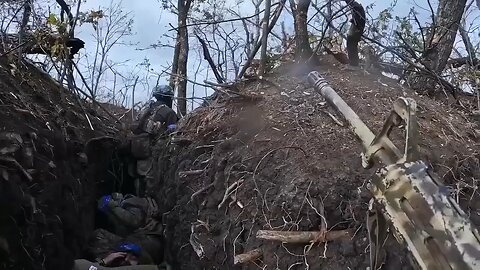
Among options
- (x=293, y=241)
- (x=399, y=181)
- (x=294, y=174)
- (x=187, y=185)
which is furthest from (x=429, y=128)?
(x=187, y=185)

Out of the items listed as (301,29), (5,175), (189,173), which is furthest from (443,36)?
(5,175)

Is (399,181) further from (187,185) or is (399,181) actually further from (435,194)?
(187,185)

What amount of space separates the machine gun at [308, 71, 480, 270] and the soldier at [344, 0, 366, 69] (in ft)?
10.7

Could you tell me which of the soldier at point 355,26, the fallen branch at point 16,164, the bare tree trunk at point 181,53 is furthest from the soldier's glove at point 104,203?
the bare tree trunk at point 181,53

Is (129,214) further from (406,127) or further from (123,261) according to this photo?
(406,127)

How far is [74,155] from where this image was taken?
270 inches

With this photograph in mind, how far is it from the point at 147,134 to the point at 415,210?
629cm

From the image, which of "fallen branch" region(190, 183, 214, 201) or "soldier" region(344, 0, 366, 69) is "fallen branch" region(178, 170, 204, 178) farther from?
"soldier" region(344, 0, 366, 69)

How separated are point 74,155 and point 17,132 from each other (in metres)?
1.56

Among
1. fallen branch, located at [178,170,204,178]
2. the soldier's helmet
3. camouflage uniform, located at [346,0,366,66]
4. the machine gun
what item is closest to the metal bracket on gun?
the machine gun

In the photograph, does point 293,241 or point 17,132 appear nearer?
point 293,241

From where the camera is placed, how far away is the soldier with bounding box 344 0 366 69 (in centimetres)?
614

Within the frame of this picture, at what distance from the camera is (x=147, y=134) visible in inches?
333

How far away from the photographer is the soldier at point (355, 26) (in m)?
6.14
